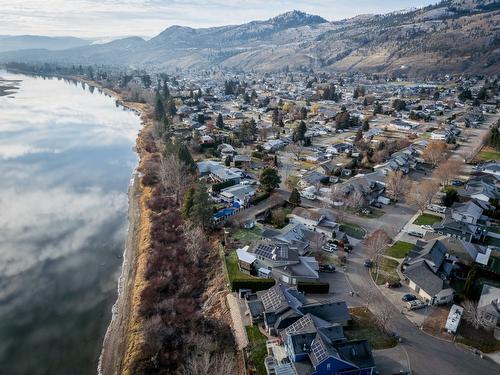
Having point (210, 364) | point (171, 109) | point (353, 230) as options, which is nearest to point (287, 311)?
point (210, 364)

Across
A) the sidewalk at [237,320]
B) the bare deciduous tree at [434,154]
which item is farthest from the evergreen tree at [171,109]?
the sidewalk at [237,320]

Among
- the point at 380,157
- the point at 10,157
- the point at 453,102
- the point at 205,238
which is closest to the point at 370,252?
the point at 205,238

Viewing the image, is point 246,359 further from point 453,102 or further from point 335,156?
point 453,102

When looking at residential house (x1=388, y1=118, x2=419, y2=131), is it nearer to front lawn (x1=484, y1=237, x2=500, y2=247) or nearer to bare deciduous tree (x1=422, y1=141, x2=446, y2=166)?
bare deciduous tree (x1=422, y1=141, x2=446, y2=166)

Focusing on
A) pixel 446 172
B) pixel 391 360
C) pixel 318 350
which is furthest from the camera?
pixel 446 172

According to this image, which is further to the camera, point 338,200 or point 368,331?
point 338,200

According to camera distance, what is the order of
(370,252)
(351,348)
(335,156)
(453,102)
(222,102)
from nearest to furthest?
(351,348) → (370,252) → (335,156) → (453,102) → (222,102)

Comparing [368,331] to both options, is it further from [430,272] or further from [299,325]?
[430,272]

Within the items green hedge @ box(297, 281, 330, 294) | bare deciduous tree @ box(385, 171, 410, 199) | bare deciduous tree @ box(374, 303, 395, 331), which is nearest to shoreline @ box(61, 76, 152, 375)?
green hedge @ box(297, 281, 330, 294)
